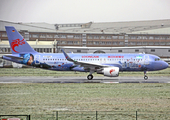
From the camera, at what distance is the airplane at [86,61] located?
42.5m

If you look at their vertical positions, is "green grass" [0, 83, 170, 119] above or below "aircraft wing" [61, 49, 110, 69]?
below

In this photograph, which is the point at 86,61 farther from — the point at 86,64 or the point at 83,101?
the point at 83,101

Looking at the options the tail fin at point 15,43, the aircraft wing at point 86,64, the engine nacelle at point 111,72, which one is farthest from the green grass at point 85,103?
the tail fin at point 15,43

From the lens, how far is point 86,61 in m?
43.3

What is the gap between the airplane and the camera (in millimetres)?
42469

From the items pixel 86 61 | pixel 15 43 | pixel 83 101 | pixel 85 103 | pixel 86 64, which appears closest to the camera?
pixel 85 103

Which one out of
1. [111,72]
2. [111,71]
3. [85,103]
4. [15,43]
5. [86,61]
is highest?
[15,43]

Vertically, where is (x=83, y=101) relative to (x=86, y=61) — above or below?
below

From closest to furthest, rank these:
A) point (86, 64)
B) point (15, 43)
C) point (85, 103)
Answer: point (85, 103), point (86, 64), point (15, 43)

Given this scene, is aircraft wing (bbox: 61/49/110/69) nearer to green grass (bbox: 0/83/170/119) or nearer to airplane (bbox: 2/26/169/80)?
airplane (bbox: 2/26/169/80)

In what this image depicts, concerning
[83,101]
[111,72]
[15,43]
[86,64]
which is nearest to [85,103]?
[83,101]

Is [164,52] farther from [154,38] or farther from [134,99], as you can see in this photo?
[134,99]

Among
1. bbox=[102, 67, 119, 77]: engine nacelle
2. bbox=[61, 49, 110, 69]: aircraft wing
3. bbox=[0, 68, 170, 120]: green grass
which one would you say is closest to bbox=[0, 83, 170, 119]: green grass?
bbox=[0, 68, 170, 120]: green grass

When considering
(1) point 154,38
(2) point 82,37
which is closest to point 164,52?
(1) point 154,38
